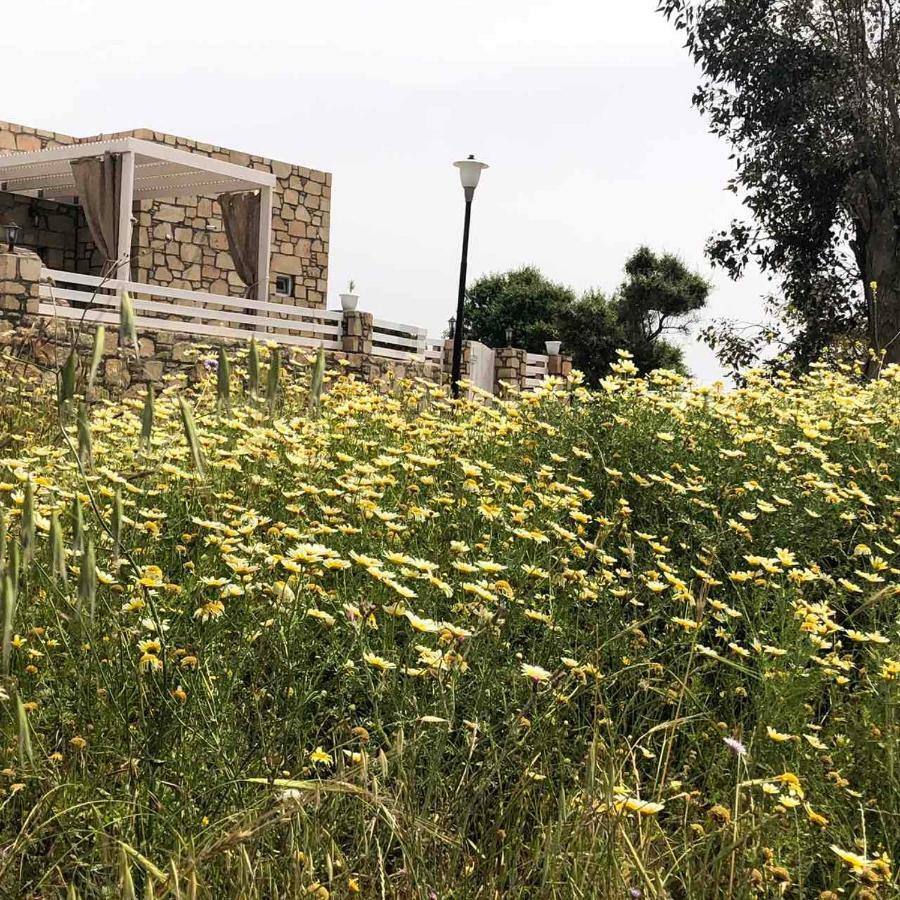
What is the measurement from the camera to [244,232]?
59.5 ft

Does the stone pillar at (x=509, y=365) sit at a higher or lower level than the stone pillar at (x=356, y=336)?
lower

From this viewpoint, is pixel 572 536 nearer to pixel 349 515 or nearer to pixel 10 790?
pixel 349 515

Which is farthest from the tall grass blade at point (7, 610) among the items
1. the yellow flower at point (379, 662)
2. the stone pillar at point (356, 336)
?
the stone pillar at point (356, 336)

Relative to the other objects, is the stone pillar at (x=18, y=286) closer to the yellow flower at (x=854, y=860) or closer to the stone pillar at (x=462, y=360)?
the stone pillar at (x=462, y=360)

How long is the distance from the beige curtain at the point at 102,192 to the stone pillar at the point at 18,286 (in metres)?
3.41

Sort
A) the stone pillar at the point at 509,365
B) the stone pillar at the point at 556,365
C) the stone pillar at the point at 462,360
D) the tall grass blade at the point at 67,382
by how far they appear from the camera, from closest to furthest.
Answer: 1. the tall grass blade at the point at 67,382
2. the stone pillar at the point at 462,360
3. the stone pillar at the point at 509,365
4. the stone pillar at the point at 556,365

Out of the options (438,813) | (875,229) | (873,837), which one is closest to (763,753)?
(873,837)

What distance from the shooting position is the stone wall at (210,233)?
1886 centimetres

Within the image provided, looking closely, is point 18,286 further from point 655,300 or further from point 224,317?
point 655,300

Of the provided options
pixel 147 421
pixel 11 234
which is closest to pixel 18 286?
pixel 11 234

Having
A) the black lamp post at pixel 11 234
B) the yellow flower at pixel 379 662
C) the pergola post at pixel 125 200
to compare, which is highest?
the pergola post at pixel 125 200

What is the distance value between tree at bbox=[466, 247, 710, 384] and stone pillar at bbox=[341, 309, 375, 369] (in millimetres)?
16877

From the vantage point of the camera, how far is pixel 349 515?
4.57m

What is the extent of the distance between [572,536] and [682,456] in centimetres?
204
